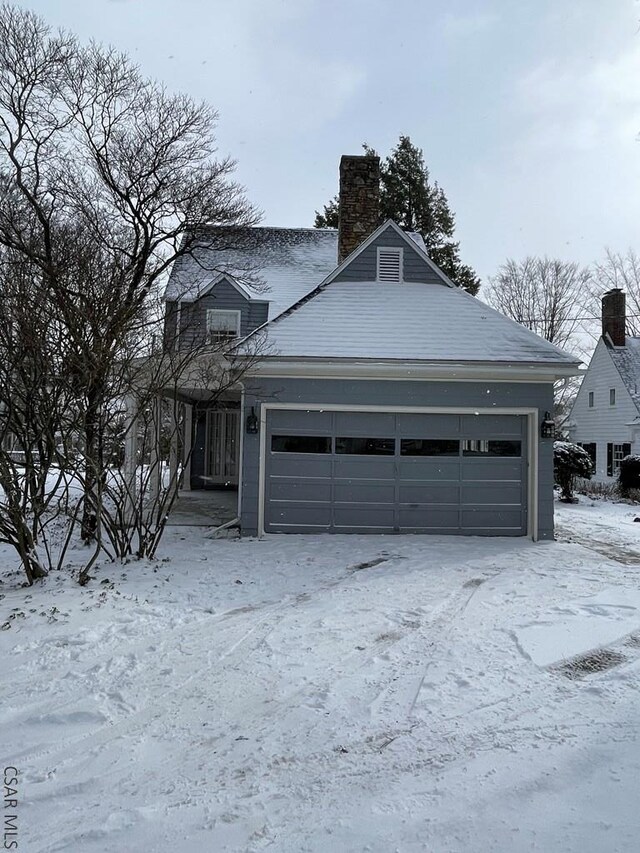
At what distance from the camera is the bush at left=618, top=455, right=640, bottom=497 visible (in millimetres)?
16494

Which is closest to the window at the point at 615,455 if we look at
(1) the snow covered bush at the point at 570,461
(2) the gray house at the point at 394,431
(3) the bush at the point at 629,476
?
(3) the bush at the point at 629,476

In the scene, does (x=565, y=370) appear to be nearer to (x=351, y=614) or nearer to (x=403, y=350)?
(x=403, y=350)

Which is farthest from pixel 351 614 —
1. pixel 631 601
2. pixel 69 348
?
pixel 69 348

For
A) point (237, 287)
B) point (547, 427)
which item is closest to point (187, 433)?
point (237, 287)

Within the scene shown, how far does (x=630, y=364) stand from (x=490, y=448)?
50.9 feet

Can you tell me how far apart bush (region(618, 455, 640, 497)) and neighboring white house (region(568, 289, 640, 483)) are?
3.31m

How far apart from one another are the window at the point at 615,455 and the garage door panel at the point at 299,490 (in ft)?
51.6

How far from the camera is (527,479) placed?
960 centimetres

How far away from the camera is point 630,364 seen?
21.7 meters

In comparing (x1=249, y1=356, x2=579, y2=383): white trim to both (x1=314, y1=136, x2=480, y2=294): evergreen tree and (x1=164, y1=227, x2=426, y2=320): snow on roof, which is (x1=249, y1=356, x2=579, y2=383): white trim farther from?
(x1=314, y1=136, x2=480, y2=294): evergreen tree

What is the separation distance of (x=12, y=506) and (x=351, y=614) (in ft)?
12.6

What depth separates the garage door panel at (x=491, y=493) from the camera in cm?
959

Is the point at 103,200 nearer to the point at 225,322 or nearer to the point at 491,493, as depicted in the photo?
the point at 225,322

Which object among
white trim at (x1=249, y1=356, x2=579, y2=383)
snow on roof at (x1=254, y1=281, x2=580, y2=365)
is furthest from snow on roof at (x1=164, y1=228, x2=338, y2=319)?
white trim at (x1=249, y1=356, x2=579, y2=383)
